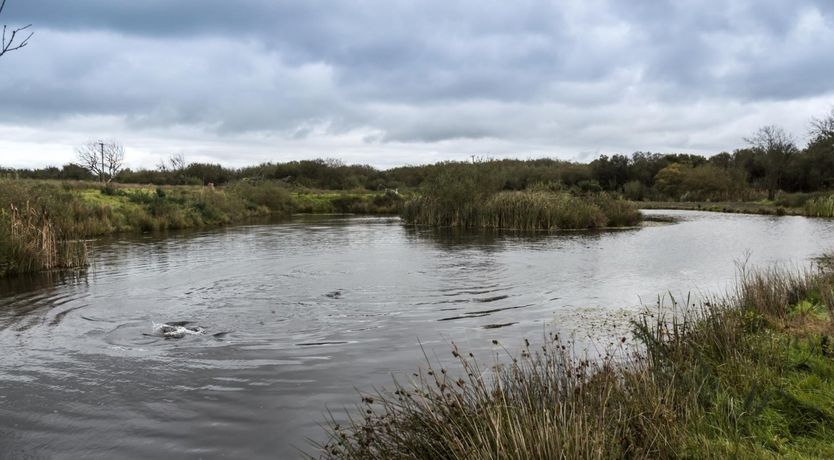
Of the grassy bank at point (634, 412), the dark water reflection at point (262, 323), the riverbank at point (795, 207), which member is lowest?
the dark water reflection at point (262, 323)

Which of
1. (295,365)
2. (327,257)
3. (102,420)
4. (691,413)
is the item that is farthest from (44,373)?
(327,257)

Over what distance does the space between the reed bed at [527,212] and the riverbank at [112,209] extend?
14.6 meters

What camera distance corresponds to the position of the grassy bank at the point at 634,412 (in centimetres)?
369

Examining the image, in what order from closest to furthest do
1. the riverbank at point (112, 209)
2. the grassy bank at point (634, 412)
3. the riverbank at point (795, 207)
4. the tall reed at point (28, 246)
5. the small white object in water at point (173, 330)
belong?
the grassy bank at point (634, 412)
the small white object in water at point (173, 330)
the tall reed at point (28, 246)
the riverbank at point (112, 209)
the riverbank at point (795, 207)

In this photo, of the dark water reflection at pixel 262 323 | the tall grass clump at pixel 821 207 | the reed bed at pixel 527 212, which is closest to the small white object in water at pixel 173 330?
the dark water reflection at pixel 262 323

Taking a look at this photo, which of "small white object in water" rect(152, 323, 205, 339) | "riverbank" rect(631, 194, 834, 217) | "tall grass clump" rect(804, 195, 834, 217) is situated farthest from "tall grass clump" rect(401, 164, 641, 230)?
"small white object in water" rect(152, 323, 205, 339)

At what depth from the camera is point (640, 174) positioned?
255 ft

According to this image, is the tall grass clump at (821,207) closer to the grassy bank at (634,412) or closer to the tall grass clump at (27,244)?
the grassy bank at (634,412)

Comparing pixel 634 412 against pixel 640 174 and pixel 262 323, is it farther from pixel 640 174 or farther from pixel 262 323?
pixel 640 174

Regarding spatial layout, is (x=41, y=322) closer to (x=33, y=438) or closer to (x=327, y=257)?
(x=33, y=438)

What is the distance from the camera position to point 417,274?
633 inches

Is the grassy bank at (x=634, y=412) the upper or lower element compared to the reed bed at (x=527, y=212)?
lower

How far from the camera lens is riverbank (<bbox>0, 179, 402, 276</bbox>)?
1587cm

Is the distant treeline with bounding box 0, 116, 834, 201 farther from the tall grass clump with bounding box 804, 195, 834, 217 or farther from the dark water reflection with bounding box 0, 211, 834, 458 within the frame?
the dark water reflection with bounding box 0, 211, 834, 458
